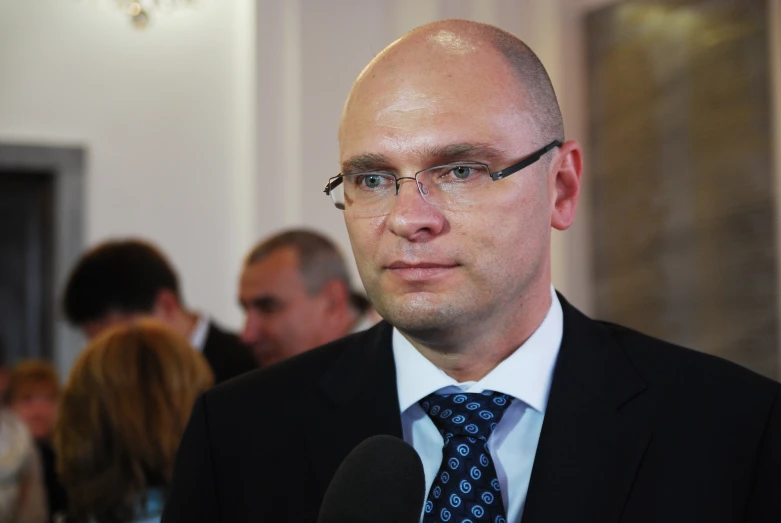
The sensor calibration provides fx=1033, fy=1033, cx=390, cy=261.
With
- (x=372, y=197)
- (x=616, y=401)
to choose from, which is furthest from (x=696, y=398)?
(x=372, y=197)

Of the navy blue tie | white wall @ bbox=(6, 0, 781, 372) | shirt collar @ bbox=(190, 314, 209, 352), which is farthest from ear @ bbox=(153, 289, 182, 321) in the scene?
the navy blue tie

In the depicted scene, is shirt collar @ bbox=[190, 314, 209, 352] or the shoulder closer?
the shoulder

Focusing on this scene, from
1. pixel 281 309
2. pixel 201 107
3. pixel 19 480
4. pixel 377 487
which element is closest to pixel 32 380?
pixel 19 480

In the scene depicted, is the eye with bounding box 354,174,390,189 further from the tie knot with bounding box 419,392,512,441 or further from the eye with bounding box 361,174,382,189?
the tie knot with bounding box 419,392,512,441

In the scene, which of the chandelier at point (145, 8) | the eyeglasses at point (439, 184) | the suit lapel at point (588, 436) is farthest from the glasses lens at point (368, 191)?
the chandelier at point (145, 8)

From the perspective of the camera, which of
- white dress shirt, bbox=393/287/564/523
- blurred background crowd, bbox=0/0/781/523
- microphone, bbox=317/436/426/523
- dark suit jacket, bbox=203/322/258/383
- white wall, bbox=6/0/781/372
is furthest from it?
white wall, bbox=6/0/781/372

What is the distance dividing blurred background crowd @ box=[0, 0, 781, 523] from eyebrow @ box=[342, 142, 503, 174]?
1247 mm

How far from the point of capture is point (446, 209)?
1469mm

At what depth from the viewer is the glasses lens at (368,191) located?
1.52m

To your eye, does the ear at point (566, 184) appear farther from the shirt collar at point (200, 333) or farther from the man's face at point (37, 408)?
the man's face at point (37, 408)

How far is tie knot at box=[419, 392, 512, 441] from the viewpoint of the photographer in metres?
1.51

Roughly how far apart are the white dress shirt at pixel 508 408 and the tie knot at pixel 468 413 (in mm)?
15

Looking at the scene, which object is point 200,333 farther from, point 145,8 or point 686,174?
point 145,8

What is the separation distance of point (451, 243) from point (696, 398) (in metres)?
0.44
